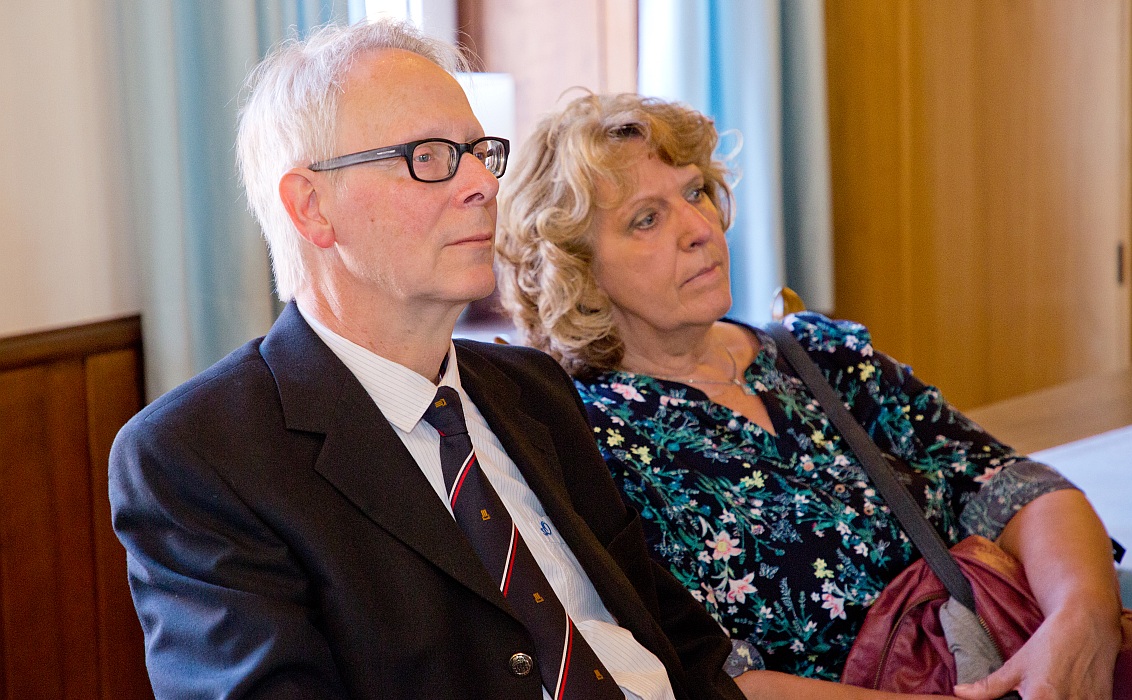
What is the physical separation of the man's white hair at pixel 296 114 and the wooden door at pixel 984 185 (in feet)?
6.45

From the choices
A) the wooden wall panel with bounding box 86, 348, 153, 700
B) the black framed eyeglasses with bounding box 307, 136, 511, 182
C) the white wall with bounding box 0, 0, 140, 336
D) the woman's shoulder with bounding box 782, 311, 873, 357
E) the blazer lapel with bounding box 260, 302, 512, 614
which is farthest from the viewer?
the woman's shoulder with bounding box 782, 311, 873, 357

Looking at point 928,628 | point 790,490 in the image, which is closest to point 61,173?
point 790,490

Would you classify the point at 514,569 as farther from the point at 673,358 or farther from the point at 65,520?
the point at 65,520

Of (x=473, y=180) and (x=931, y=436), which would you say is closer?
(x=473, y=180)

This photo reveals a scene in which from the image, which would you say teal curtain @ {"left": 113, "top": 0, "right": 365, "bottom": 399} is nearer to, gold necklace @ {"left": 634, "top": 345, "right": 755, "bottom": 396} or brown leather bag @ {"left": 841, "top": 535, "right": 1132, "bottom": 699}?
gold necklace @ {"left": 634, "top": 345, "right": 755, "bottom": 396}

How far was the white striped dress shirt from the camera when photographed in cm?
132

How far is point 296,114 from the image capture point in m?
1.34

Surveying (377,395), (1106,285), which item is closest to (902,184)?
(1106,285)

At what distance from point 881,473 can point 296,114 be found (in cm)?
109

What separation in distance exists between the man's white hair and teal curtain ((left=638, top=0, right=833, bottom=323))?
134cm

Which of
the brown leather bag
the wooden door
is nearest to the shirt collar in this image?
the brown leather bag

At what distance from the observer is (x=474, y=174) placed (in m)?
1.35

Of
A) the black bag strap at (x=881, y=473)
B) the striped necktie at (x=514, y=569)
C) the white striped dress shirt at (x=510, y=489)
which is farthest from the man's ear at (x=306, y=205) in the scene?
the black bag strap at (x=881, y=473)

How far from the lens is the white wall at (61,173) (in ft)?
5.45
